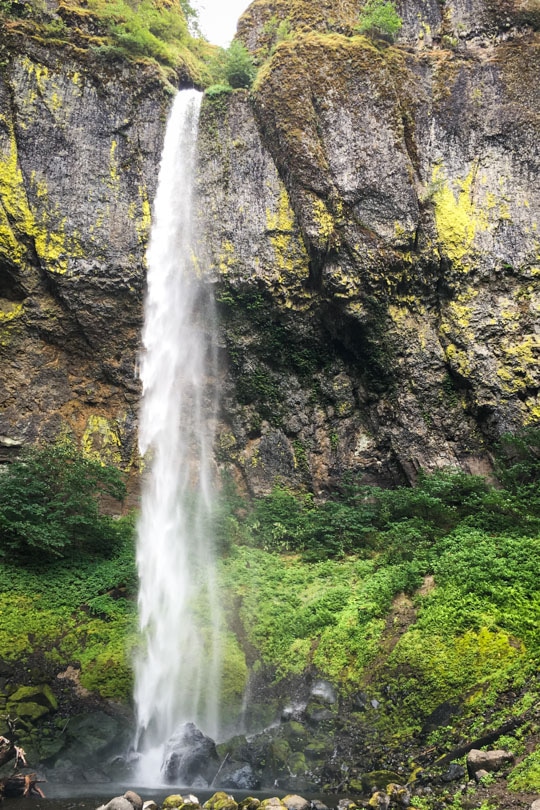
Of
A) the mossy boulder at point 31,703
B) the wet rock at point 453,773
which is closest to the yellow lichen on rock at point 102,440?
the mossy boulder at point 31,703

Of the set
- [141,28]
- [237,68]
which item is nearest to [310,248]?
[237,68]

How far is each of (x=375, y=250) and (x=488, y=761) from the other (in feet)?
40.1

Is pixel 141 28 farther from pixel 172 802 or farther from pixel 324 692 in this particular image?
pixel 172 802

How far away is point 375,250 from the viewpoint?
50.2ft

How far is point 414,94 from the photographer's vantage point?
55.4 ft

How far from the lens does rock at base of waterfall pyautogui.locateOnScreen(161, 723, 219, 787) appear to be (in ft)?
25.4

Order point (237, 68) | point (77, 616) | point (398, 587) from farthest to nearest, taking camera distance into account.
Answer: point (237, 68), point (77, 616), point (398, 587)

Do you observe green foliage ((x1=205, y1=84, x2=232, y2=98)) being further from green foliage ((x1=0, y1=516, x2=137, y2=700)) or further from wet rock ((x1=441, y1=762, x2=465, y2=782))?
wet rock ((x1=441, y1=762, x2=465, y2=782))

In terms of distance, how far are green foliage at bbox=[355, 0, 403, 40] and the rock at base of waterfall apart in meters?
19.2

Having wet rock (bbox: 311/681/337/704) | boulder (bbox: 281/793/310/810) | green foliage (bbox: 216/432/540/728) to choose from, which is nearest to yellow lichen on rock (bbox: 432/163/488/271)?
green foliage (bbox: 216/432/540/728)

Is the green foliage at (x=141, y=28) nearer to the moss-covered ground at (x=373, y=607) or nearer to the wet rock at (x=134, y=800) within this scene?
the moss-covered ground at (x=373, y=607)

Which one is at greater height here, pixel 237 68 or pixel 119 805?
pixel 237 68

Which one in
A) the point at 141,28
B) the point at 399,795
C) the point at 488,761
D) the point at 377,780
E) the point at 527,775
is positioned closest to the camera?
the point at 527,775

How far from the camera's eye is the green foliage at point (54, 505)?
12.1 m
